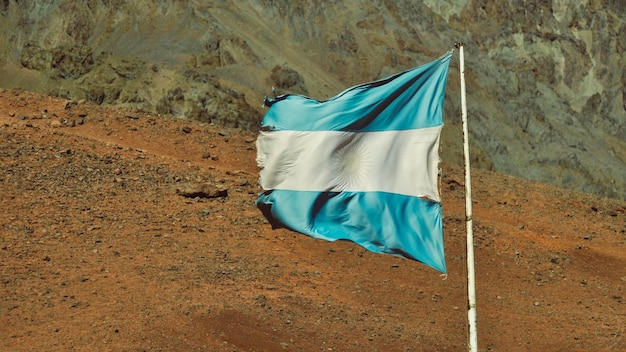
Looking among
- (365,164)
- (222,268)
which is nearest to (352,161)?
(365,164)

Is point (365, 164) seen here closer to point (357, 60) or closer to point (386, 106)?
point (386, 106)

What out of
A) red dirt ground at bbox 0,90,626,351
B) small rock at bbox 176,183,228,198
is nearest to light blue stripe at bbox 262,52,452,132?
red dirt ground at bbox 0,90,626,351

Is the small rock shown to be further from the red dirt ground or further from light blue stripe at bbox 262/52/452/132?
light blue stripe at bbox 262/52/452/132

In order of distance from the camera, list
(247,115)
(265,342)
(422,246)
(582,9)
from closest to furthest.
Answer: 1. (422,246)
2. (265,342)
3. (247,115)
4. (582,9)

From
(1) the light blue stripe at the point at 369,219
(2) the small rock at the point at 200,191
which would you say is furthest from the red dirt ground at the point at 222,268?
(1) the light blue stripe at the point at 369,219

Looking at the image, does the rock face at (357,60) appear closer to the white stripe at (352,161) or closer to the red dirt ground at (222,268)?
the red dirt ground at (222,268)

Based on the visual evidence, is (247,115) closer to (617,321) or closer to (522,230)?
(522,230)

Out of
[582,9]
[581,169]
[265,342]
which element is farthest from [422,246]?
[582,9]
